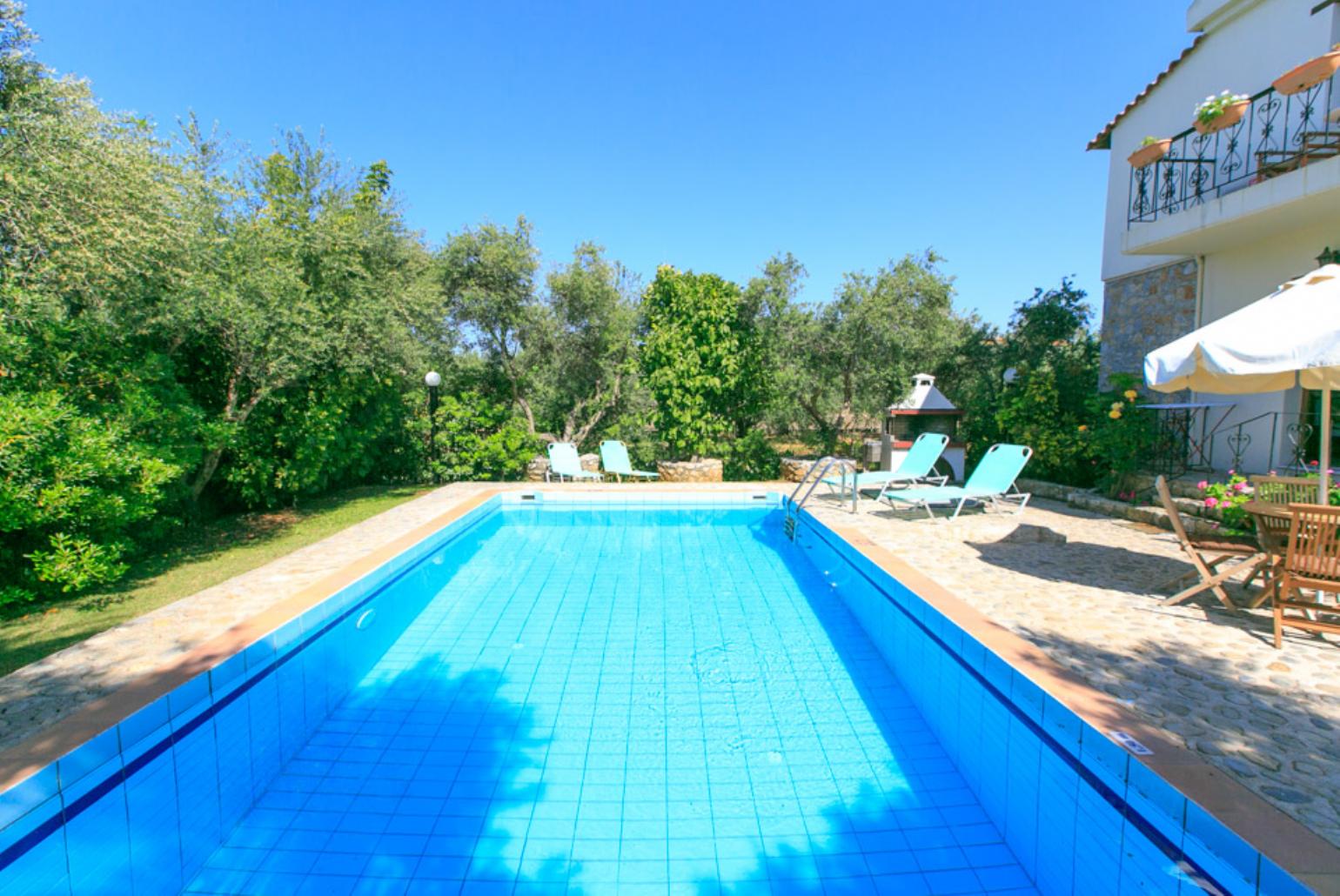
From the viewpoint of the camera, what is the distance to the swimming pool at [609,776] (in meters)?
2.63

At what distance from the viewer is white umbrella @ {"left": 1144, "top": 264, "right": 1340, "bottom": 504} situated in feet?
12.9

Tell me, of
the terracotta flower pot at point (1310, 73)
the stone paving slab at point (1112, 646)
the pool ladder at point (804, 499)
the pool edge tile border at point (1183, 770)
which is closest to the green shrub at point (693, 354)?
the pool ladder at point (804, 499)

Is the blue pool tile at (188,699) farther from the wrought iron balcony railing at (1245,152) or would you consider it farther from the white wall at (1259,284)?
the white wall at (1259,284)

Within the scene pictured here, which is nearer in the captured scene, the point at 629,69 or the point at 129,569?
the point at 129,569

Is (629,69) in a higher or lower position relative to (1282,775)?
higher

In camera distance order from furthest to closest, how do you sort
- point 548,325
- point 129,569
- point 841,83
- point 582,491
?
point 841,83 < point 548,325 < point 582,491 < point 129,569

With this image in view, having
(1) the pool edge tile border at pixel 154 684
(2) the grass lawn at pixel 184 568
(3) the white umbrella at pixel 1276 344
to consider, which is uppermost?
(3) the white umbrella at pixel 1276 344

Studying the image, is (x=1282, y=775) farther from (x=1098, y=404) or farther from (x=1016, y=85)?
(x=1016, y=85)

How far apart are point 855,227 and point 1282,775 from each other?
19.0 metres

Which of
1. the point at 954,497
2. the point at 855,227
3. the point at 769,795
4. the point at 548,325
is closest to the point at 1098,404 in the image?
the point at 954,497

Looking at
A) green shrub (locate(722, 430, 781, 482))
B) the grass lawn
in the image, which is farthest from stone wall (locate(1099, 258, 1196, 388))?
the grass lawn

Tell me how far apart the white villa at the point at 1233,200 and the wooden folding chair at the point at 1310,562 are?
5.06 meters

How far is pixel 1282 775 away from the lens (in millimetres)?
2615

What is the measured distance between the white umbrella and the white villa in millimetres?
3661
